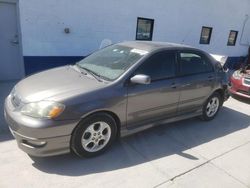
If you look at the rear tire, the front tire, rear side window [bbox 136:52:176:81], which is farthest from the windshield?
the rear tire

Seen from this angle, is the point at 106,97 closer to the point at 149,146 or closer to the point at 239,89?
the point at 149,146

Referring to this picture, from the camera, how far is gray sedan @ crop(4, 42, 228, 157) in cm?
286

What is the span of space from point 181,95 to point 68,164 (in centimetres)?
219

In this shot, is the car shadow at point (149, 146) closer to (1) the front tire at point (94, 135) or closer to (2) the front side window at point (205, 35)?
(1) the front tire at point (94, 135)

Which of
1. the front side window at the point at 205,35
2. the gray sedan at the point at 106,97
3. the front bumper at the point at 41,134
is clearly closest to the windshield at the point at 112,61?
the gray sedan at the point at 106,97

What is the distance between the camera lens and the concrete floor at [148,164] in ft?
9.48

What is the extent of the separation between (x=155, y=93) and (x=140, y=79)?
0.56 metres

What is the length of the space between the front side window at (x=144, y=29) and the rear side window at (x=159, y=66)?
4467mm

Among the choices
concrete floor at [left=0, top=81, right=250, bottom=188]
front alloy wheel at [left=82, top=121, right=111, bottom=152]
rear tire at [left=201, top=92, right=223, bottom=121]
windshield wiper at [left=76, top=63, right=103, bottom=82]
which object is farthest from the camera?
rear tire at [left=201, top=92, right=223, bottom=121]

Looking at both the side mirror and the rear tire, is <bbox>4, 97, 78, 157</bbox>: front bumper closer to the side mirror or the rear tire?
the side mirror

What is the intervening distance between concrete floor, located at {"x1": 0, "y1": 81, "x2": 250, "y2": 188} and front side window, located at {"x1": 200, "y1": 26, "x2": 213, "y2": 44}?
7.26 meters

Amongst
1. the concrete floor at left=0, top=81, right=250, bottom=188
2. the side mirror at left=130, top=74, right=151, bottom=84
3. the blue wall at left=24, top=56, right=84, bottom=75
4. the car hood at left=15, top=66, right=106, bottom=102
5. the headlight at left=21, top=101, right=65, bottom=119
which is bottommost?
the concrete floor at left=0, top=81, right=250, bottom=188

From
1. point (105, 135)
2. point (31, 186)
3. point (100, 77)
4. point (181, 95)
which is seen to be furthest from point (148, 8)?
point (31, 186)

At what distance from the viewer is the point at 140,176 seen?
3041mm
